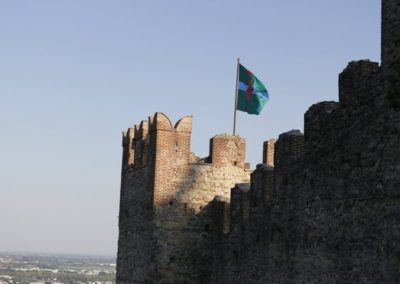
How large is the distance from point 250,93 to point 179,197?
3.37 meters

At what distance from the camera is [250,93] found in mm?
22797

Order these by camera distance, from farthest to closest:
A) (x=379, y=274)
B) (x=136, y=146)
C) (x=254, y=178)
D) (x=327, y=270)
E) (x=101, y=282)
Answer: (x=101, y=282)
(x=136, y=146)
(x=254, y=178)
(x=327, y=270)
(x=379, y=274)

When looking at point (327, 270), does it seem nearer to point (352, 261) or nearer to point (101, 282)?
point (352, 261)

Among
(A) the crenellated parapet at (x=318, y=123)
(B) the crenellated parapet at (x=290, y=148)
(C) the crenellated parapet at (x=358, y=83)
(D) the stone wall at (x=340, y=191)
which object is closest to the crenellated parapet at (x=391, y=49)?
(D) the stone wall at (x=340, y=191)

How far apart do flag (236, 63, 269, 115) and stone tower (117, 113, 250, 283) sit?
41.0 inches

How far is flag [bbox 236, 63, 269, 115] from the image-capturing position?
22688 mm

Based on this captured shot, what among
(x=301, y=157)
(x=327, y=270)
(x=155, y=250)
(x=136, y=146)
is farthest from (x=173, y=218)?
(x=327, y=270)

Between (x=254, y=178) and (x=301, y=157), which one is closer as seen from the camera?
(x=301, y=157)

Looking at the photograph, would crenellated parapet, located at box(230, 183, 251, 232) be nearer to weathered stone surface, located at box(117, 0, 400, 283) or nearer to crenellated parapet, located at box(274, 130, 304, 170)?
weathered stone surface, located at box(117, 0, 400, 283)

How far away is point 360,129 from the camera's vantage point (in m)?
13.9

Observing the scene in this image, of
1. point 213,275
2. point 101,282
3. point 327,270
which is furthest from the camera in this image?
point 101,282

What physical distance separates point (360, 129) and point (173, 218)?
381 inches

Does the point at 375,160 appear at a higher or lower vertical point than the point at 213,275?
higher

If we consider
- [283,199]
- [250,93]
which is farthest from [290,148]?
[250,93]
